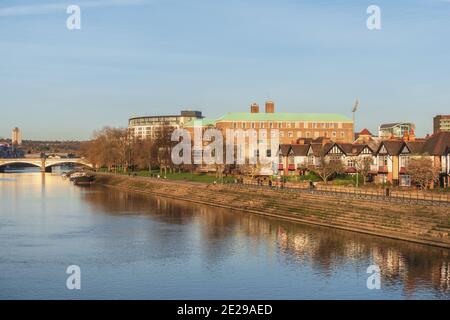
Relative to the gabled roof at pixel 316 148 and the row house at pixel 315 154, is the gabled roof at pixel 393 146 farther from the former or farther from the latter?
the gabled roof at pixel 316 148

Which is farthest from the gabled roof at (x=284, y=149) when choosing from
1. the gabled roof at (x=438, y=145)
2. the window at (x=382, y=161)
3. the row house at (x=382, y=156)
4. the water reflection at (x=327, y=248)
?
the water reflection at (x=327, y=248)

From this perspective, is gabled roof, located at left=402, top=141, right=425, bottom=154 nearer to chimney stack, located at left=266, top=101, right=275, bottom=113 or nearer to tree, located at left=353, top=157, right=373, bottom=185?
tree, located at left=353, top=157, right=373, bottom=185

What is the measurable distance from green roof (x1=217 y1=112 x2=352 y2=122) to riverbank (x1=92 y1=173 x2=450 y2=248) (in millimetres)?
69445

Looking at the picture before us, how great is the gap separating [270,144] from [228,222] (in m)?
99.0

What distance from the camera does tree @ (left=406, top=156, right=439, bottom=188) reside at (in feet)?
247

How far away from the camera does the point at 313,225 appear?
69.4 meters

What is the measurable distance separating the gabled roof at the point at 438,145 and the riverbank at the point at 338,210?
1738 cm

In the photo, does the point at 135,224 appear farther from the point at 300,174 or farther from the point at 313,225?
the point at 300,174

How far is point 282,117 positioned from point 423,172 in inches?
4233

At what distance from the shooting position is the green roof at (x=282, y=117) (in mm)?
180375

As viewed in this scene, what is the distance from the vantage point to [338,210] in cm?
6894

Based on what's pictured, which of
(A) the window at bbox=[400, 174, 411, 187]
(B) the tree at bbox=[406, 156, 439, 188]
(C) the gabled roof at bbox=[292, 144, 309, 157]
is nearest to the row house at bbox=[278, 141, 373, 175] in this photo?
(C) the gabled roof at bbox=[292, 144, 309, 157]
